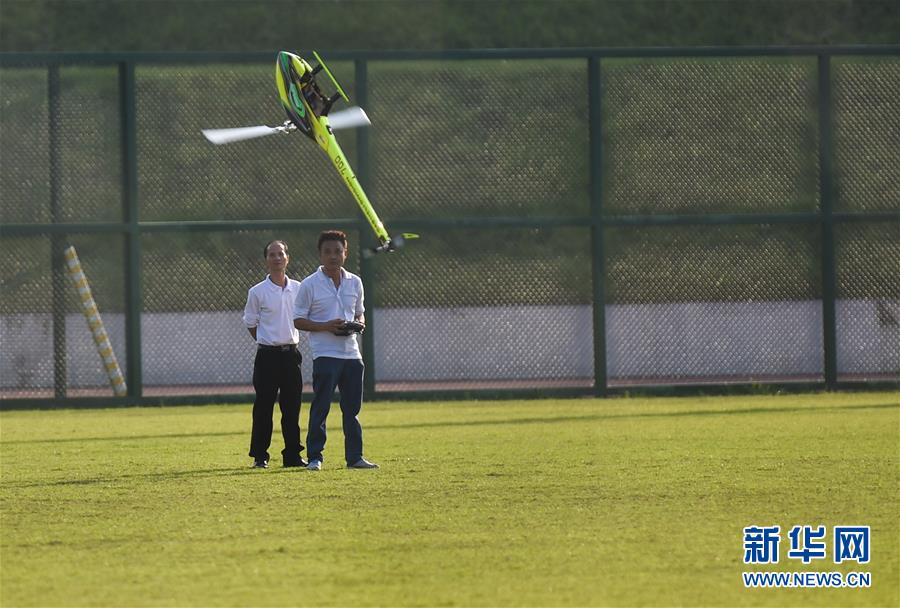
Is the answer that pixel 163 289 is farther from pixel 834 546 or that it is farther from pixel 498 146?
pixel 834 546

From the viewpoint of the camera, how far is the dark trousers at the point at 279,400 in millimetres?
11148

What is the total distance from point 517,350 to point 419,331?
3.61 ft

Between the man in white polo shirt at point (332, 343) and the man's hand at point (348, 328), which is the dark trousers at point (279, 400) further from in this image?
the man's hand at point (348, 328)

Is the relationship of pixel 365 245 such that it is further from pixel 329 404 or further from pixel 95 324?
pixel 329 404

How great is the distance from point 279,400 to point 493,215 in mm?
7267

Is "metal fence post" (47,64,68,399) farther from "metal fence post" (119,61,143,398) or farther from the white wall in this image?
"metal fence post" (119,61,143,398)

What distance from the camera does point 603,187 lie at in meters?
17.6

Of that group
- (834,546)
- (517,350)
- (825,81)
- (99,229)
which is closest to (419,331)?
(517,350)

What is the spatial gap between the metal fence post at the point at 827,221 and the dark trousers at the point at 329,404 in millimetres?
7773

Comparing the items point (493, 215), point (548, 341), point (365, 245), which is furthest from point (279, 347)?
point (493, 215)

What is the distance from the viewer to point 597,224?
56.3 ft

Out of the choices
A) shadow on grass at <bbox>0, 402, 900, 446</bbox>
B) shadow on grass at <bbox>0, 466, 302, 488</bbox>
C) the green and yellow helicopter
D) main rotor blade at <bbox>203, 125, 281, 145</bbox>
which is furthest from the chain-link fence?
shadow on grass at <bbox>0, 466, 302, 488</bbox>

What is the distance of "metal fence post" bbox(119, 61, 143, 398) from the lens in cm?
1689

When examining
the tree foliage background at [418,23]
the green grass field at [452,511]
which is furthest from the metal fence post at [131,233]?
the tree foliage background at [418,23]
